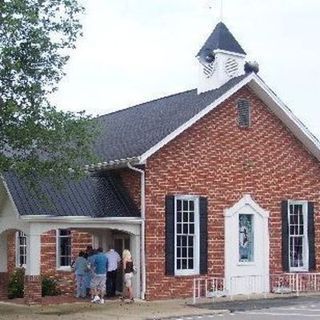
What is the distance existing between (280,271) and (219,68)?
24.3 feet

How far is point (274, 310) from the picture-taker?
20.7 metres

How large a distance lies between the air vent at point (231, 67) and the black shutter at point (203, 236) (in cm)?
534

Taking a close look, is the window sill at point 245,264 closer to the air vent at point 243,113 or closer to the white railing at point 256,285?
the white railing at point 256,285

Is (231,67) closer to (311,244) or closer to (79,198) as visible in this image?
(311,244)

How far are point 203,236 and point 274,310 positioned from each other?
4.51 meters

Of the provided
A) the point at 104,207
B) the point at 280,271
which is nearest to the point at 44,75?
the point at 104,207

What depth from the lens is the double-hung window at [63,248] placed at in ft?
85.6

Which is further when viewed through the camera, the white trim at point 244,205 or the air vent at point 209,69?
the air vent at point 209,69

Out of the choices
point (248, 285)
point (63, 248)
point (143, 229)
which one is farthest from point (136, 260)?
point (248, 285)

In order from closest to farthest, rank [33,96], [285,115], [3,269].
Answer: [33,96] < [3,269] < [285,115]

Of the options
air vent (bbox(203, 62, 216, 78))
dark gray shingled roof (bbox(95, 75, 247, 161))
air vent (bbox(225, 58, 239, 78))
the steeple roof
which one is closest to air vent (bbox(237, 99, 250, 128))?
dark gray shingled roof (bbox(95, 75, 247, 161))

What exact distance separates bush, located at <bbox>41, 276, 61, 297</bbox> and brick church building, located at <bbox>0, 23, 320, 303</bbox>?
1.51 meters

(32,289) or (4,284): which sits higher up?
(32,289)

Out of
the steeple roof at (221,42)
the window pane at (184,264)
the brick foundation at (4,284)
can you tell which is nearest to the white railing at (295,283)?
the window pane at (184,264)
